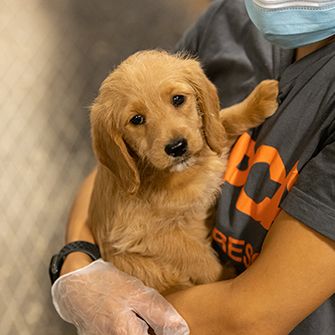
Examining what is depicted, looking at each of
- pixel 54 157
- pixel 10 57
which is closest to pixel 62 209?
pixel 54 157

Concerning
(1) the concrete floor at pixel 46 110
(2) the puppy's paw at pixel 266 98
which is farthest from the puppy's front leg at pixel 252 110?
(1) the concrete floor at pixel 46 110

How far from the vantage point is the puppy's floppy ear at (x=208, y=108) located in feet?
3.91

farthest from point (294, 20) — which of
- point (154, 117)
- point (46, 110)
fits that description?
point (46, 110)

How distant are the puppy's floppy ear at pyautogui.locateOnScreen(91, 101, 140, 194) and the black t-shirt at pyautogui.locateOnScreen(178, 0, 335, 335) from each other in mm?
209

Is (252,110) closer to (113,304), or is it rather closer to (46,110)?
(113,304)

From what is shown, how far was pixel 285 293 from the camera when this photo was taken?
3.31ft

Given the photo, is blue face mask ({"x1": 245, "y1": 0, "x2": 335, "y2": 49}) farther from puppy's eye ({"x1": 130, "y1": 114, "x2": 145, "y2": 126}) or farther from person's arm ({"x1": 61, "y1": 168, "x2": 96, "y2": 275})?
person's arm ({"x1": 61, "y1": 168, "x2": 96, "y2": 275})

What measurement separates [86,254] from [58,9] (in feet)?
3.00

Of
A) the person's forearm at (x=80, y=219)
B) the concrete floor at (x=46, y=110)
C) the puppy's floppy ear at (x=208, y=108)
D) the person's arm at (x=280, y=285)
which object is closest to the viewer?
the person's arm at (x=280, y=285)

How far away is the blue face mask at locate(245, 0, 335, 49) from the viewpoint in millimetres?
1036

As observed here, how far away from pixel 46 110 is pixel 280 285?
3.70 ft

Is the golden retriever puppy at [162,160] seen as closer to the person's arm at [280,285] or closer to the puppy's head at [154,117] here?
the puppy's head at [154,117]

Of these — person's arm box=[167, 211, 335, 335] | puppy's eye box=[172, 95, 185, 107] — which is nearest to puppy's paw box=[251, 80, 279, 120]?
puppy's eye box=[172, 95, 185, 107]

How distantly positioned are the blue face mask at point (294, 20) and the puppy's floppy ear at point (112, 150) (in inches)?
14.8
